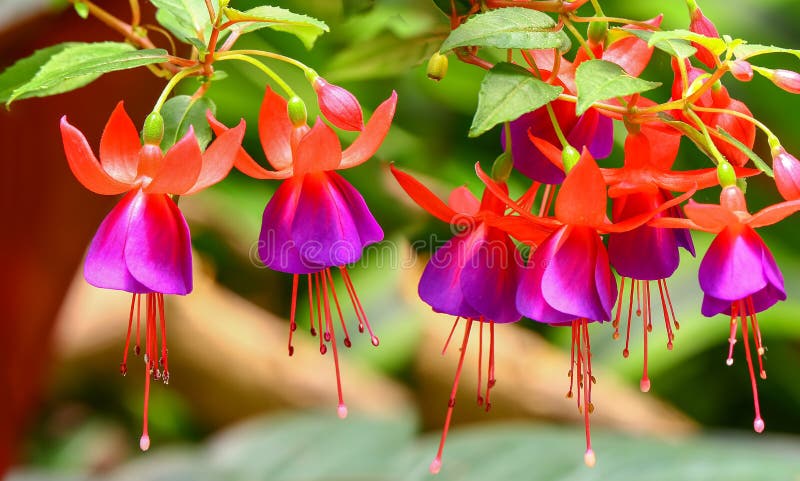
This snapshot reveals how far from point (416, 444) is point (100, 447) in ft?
3.07

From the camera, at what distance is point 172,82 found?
0.42m

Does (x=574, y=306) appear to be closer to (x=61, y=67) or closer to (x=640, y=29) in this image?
(x=640, y=29)

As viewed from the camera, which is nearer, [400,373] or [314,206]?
[314,206]

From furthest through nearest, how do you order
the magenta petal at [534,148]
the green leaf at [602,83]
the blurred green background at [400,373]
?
1. the blurred green background at [400,373]
2. the magenta petal at [534,148]
3. the green leaf at [602,83]

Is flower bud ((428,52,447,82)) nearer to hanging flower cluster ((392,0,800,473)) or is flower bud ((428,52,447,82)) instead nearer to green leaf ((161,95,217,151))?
hanging flower cluster ((392,0,800,473))

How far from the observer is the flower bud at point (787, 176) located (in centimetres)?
43

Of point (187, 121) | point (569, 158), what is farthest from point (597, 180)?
point (187, 121)

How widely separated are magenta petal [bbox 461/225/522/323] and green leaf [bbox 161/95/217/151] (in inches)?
6.4

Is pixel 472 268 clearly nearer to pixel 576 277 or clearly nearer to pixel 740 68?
pixel 576 277

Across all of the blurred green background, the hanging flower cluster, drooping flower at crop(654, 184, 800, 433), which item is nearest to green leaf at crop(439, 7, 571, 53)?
the hanging flower cluster

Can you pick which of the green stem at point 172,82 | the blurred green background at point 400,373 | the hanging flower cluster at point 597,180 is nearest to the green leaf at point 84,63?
the green stem at point 172,82

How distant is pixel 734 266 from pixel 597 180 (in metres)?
0.08

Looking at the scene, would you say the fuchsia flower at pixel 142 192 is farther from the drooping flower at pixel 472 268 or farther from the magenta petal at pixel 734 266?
the magenta petal at pixel 734 266

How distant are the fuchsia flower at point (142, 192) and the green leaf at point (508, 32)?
11 centimetres
